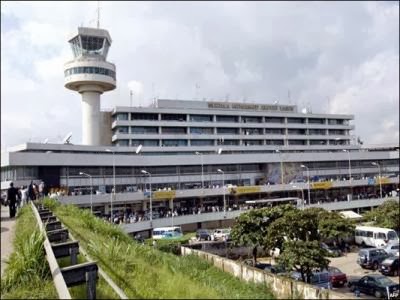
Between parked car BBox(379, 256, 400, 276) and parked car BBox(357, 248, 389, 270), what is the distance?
1.75 metres

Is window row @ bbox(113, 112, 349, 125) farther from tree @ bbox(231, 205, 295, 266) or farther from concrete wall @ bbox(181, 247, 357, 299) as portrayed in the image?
concrete wall @ bbox(181, 247, 357, 299)

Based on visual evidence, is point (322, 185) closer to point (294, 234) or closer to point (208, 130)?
point (208, 130)

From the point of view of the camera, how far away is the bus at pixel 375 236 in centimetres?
4547

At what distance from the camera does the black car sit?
27020 mm

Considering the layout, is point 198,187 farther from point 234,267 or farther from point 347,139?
point 234,267

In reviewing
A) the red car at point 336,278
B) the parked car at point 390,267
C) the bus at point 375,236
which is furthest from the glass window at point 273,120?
the red car at point 336,278

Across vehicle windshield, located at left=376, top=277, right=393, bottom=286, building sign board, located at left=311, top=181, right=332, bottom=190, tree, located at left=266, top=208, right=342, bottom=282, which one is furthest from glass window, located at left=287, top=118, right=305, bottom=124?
vehicle windshield, located at left=376, top=277, right=393, bottom=286

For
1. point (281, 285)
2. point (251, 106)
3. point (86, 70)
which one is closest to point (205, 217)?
point (86, 70)

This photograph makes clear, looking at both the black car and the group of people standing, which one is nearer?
the group of people standing

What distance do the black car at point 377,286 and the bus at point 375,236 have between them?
666 inches

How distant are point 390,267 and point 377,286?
761cm

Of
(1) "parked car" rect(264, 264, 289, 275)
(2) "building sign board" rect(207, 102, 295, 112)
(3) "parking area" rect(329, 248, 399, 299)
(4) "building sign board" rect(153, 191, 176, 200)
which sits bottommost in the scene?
(3) "parking area" rect(329, 248, 399, 299)

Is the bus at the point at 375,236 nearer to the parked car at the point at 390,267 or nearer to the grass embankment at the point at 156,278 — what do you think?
the parked car at the point at 390,267

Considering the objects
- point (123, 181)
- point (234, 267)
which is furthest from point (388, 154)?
point (234, 267)
